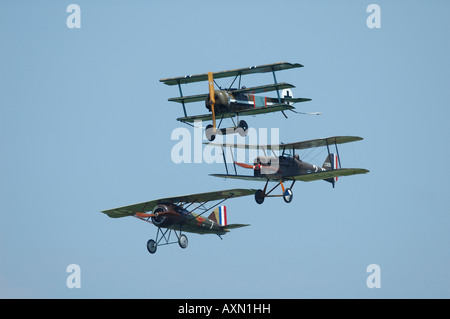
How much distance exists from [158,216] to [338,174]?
24.1 ft

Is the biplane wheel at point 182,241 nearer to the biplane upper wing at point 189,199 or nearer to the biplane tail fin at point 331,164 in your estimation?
the biplane upper wing at point 189,199

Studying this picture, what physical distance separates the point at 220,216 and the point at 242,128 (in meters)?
5.30

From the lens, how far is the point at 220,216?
180 feet

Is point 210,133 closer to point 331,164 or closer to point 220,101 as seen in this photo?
point 220,101

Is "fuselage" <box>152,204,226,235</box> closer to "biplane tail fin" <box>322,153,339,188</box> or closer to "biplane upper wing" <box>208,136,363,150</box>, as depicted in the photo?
"biplane upper wing" <box>208,136,363,150</box>

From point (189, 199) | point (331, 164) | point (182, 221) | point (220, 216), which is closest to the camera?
point (182, 221)

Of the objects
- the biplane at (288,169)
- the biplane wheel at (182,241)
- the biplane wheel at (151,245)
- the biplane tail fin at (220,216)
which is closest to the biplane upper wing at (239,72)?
the biplane at (288,169)

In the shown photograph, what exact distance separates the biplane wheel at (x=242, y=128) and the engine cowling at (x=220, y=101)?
118 centimetres

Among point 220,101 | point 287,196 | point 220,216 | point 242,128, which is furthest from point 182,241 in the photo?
point 220,101

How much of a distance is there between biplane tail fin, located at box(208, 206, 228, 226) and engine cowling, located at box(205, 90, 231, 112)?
6.25 meters
